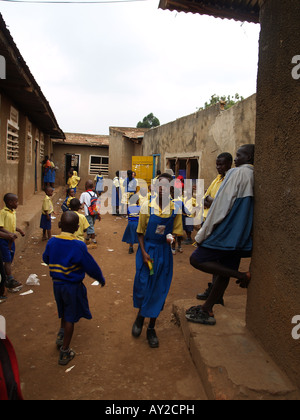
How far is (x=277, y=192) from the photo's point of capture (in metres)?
2.34

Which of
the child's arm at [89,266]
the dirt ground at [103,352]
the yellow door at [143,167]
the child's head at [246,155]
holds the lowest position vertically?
the dirt ground at [103,352]

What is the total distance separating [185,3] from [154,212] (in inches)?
99.9

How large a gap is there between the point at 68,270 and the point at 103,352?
93cm

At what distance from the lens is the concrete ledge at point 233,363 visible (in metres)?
2.12

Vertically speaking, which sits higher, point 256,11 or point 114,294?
point 256,11

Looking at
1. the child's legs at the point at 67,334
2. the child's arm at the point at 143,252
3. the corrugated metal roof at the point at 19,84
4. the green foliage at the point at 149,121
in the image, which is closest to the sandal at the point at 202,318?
the child's arm at the point at 143,252

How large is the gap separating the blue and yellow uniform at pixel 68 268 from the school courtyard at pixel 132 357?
1.64 ft

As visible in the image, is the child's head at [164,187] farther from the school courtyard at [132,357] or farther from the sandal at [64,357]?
the sandal at [64,357]

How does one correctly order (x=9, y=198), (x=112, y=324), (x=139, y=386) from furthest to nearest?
(x=9, y=198), (x=112, y=324), (x=139, y=386)

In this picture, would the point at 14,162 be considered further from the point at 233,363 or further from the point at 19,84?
the point at 233,363

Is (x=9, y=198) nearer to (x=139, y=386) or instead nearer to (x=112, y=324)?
(x=112, y=324)

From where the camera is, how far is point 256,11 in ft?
12.9

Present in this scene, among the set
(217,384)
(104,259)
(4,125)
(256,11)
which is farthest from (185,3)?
(4,125)

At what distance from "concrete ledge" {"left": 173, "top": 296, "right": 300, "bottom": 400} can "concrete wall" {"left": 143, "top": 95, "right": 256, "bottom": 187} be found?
180 inches
